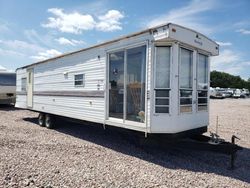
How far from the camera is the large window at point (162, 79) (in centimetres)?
562

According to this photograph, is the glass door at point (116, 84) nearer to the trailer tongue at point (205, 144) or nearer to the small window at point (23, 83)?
the trailer tongue at point (205, 144)

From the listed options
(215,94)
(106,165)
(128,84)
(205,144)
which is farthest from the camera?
(215,94)

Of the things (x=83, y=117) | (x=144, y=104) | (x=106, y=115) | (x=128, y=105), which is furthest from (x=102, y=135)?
(x=144, y=104)

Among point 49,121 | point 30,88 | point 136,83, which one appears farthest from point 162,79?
point 30,88

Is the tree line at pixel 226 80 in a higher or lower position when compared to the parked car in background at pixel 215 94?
higher

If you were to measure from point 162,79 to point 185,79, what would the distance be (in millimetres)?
721

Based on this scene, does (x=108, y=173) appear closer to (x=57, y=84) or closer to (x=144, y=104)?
(x=144, y=104)

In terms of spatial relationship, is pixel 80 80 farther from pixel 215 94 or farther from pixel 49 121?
pixel 215 94

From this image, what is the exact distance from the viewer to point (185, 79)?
240 inches

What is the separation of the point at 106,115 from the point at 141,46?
1.99m

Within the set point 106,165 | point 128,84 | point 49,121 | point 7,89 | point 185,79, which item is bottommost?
point 106,165

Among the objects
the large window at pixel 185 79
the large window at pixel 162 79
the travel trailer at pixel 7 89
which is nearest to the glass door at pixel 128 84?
the large window at pixel 162 79

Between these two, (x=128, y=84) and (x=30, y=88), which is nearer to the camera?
(x=128, y=84)

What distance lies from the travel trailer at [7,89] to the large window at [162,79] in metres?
13.7
